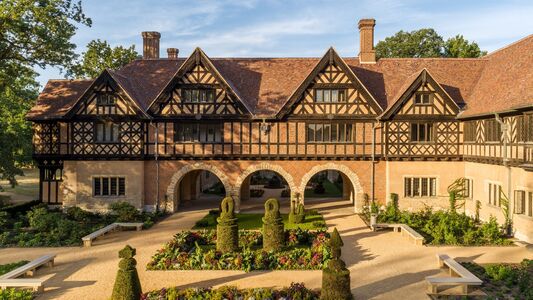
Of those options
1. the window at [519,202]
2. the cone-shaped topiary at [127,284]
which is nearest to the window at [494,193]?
the window at [519,202]

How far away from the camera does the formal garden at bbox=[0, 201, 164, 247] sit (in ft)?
69.5

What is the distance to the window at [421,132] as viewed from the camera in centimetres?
2844

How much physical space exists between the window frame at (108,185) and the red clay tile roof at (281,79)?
589cm

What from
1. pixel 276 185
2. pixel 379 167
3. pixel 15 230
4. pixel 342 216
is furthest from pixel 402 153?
pixel 15 230

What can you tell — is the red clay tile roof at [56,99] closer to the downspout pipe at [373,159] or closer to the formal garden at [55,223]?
the formal garden at [55,223]

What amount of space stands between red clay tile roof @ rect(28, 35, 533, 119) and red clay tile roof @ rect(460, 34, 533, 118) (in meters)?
0.09

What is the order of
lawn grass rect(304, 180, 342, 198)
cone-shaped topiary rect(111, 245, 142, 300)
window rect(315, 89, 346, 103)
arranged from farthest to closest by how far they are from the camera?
lawn grass rect(304, 180, 342, 198)
window rect(315, 89, 346, 103)
cone-shaped topiary rect(111, 245, 142, 300)

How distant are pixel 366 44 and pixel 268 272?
23.4 m

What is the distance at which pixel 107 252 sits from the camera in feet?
63.7

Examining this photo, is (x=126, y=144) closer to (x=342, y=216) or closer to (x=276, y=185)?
(x=342, y=216)

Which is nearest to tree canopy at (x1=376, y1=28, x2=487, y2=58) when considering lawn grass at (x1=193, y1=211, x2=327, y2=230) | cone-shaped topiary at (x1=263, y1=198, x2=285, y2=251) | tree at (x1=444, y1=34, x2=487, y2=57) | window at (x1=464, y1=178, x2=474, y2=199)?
tree at (x1=444, y1=34, x2=487, y2=57)

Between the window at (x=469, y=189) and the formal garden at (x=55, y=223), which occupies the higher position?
the window at (x=469, y=189)

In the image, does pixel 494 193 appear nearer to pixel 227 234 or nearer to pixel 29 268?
pixel 227 234

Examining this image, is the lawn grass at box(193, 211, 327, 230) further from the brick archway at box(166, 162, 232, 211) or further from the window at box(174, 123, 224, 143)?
the window at box(174, 123, 224, 143)
